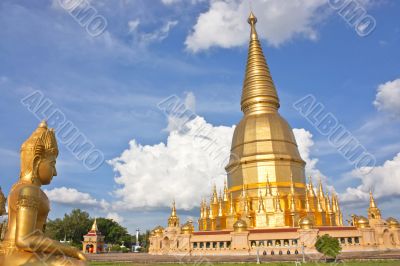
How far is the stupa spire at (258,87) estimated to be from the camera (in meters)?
51.8

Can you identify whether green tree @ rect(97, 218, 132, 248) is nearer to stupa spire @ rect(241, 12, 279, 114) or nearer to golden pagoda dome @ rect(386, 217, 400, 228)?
stupa spire @ rect(241, 12, 279, 114)

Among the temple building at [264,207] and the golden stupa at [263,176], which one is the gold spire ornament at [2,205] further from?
the golden stupa at [263,176]

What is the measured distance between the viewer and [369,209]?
4150 cm

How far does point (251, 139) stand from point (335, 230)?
55.2 ft

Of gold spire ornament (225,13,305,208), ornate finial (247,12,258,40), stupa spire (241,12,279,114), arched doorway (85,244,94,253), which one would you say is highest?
ornate finial (247,12,258,40)

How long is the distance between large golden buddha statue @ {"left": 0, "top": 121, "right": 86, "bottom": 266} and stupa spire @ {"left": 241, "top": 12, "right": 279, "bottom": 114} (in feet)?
151

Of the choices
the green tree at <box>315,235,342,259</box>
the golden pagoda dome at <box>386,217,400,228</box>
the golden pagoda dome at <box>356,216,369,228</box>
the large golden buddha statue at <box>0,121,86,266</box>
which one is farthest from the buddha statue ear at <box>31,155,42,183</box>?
the golden pagoda dome at <box>386,217,400,228</box>

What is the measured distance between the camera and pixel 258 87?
5228 centimetres

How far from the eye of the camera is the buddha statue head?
6.82 metres

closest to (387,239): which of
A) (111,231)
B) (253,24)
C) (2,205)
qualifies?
(253,24)

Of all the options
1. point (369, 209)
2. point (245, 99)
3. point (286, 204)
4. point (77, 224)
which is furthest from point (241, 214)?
point (77, 224)

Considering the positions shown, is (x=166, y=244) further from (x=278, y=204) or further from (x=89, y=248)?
(x=89, y=248)

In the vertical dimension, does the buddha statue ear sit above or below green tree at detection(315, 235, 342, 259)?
above

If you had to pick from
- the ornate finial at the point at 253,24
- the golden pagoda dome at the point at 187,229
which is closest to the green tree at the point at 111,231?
the golden pagoda dome at the point at 187,229
